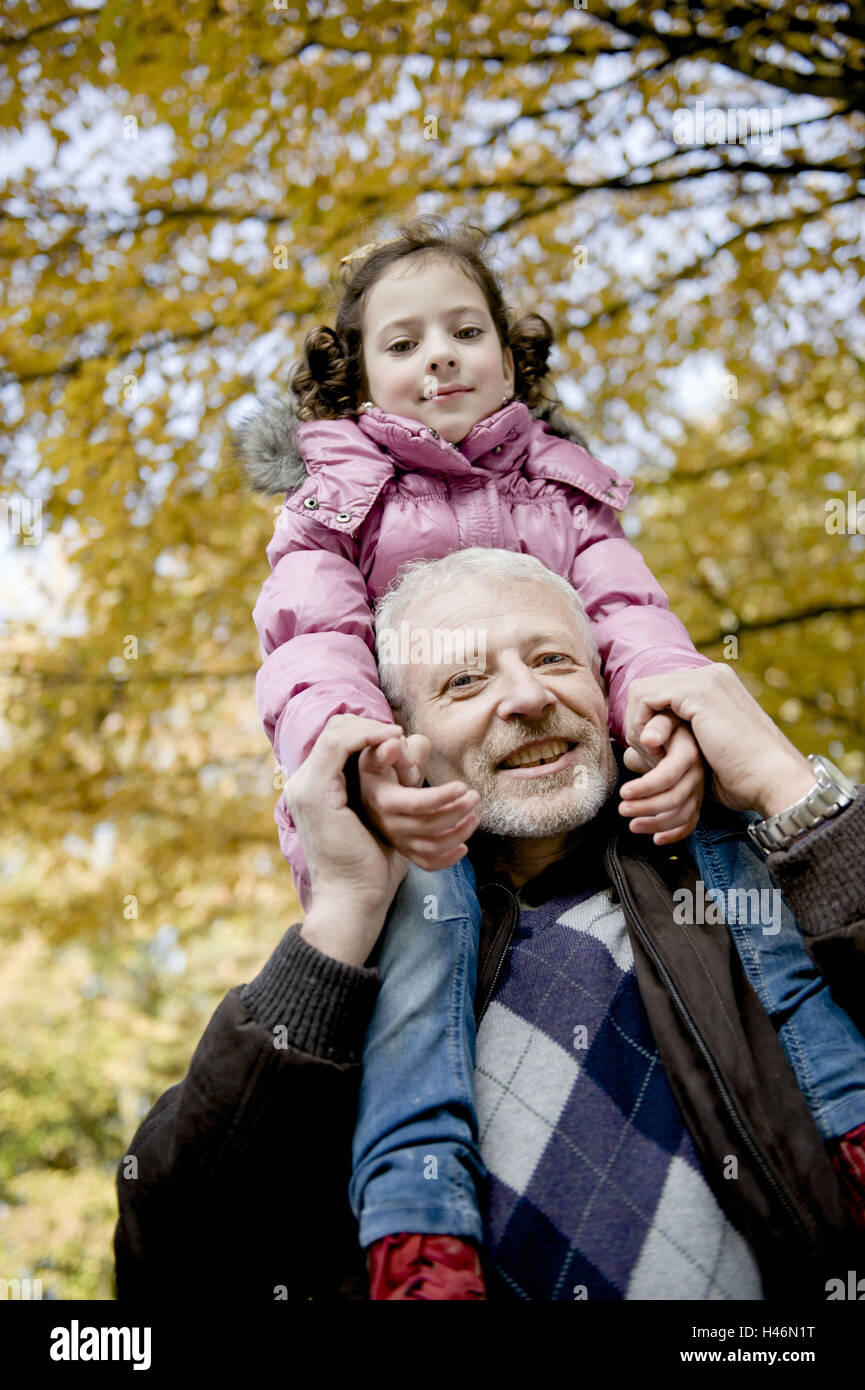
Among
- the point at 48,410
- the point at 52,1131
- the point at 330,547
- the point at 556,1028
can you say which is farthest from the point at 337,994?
the point at 52,1131

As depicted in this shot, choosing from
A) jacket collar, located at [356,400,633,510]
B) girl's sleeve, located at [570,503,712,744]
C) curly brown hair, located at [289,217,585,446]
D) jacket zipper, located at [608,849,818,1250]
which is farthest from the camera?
curly brown hair, located at [289,217,585,446]

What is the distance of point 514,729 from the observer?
6.09 feet

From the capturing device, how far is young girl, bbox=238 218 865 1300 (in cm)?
148

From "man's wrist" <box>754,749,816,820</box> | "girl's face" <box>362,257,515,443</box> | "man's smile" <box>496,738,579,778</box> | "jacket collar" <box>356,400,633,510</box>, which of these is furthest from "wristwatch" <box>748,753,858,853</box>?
"girl's face" <box>362,257,515,443</box>

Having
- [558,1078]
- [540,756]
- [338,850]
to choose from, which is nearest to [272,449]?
[540,756]

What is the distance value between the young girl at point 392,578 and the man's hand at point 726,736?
0.04 m

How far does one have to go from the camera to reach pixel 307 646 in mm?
1909

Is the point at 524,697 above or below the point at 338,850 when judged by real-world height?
above

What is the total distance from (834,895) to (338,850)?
28.6 inches

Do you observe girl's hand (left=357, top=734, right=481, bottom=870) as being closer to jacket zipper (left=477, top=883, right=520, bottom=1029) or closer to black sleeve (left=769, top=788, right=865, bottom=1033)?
jacket zipper (left=477, top=883, right=520, bottom=1029)

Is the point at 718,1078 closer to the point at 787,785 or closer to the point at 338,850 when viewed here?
the point at 787,785

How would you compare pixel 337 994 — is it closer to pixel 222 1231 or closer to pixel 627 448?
pixel 222 1231

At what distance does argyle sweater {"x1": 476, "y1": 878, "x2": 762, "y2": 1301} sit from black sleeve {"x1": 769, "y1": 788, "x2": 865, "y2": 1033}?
11.3 inches

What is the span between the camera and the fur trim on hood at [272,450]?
228cm
